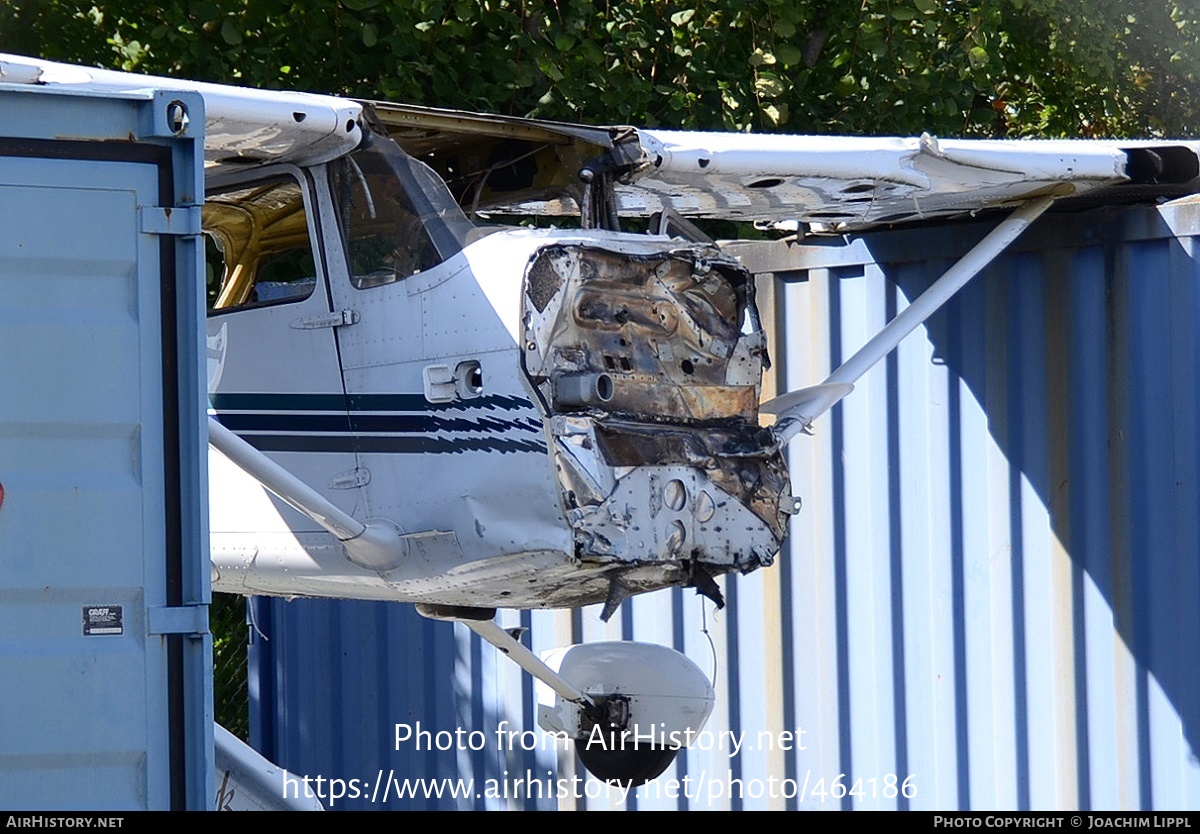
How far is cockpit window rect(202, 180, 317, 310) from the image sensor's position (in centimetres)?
618

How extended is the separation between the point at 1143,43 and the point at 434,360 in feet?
32.4

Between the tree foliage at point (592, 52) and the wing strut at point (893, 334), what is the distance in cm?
288

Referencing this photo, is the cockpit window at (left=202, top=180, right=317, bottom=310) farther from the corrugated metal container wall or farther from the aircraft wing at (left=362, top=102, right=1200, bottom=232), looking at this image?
the corrugated metal container wall

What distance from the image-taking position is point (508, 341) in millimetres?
5180

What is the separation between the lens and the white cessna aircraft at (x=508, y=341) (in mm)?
5168

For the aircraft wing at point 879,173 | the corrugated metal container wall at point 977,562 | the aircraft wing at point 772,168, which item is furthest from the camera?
the corrugated metal container wall at point 977,562

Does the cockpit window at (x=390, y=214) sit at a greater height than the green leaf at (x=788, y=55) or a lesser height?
lesser

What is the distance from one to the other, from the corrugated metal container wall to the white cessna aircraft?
0.52 metres

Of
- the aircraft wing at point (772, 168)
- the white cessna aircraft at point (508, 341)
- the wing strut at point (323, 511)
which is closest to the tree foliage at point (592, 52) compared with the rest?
the aircraft wing at point (772, 168)

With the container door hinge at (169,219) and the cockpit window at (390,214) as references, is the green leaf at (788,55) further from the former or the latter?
the container door hinge at (169,219)

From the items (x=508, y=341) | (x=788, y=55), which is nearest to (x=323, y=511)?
(x=508, y=341)

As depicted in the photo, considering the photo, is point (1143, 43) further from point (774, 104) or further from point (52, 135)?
point (52, 135)

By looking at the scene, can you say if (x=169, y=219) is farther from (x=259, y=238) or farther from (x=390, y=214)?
(x=259, y=238)
